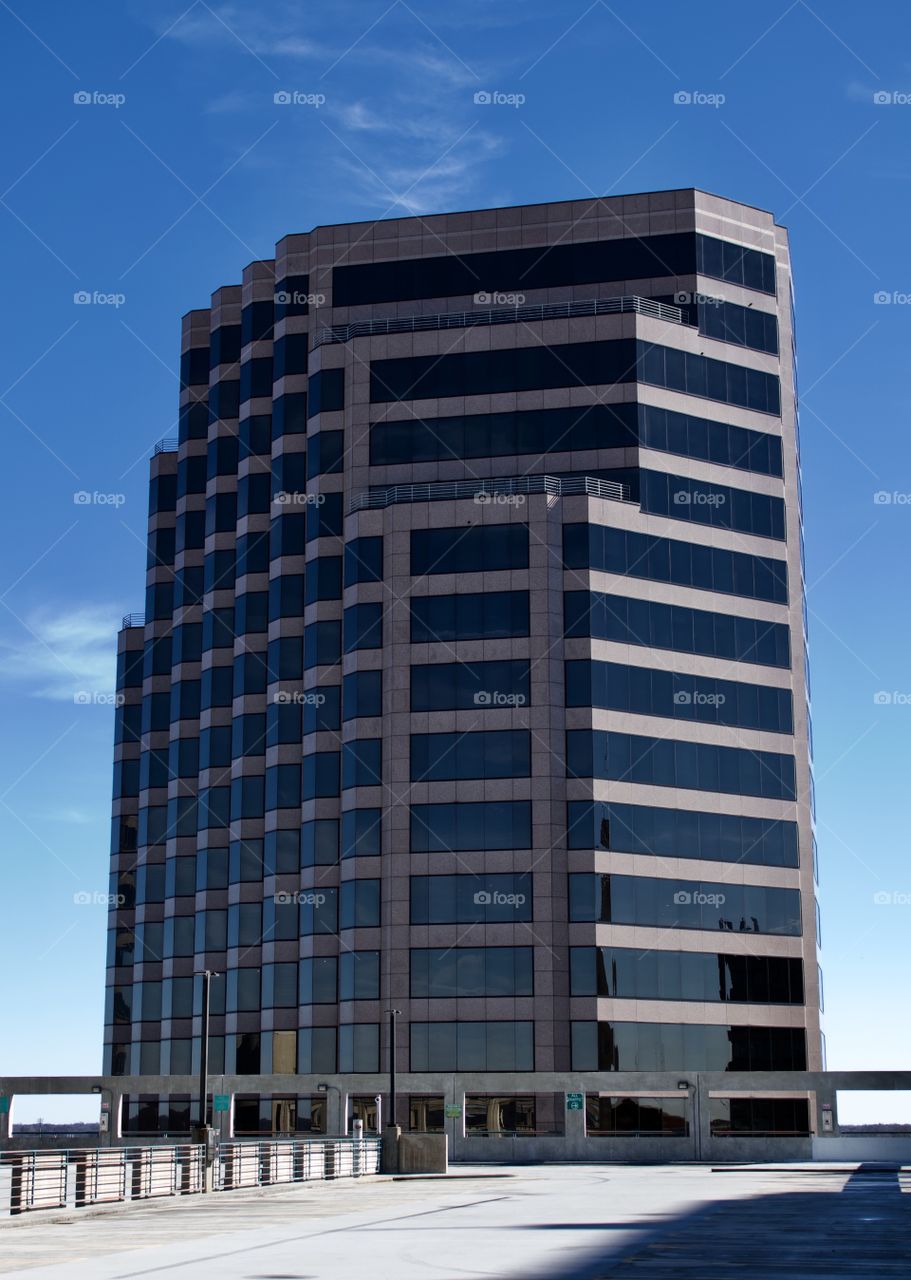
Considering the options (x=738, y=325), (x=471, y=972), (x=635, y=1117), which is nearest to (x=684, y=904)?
(x=635, y=1117)

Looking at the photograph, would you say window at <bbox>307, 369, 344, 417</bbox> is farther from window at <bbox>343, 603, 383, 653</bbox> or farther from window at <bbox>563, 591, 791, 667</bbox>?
window at <bbox>563, 591, 791, 667</bbox>

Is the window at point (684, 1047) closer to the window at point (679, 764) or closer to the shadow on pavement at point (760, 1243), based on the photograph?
the window at point (679, 764)

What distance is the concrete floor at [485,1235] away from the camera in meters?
21.4

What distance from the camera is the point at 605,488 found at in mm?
80500

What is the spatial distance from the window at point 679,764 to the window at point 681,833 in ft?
4.60

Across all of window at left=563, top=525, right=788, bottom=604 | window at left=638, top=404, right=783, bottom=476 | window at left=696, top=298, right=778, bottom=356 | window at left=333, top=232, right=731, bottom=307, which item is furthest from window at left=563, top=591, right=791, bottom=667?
window at left=333, top=232, right=731, bottom=307

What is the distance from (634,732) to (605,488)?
12.5 metres

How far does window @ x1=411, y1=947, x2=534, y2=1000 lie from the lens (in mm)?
74750

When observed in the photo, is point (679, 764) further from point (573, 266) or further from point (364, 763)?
point (573, 266)

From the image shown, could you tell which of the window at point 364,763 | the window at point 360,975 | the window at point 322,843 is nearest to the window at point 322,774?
the window at point 322,843

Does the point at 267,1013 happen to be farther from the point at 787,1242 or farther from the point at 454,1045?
the point at 787,1242

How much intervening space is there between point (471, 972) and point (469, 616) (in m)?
17.0

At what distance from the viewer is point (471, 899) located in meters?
75.8

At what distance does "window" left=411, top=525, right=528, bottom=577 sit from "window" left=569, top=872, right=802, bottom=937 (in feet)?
51.5
